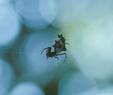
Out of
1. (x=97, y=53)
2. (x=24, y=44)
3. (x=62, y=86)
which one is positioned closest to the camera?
(x=24, y=44)

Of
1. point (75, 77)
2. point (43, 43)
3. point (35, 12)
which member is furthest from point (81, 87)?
point (35, 12)

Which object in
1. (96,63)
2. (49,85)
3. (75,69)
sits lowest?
(49,85)

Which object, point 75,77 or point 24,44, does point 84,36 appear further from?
point 24,44

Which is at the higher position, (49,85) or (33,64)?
(33,64)

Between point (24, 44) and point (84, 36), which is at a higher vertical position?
point (84, 36)

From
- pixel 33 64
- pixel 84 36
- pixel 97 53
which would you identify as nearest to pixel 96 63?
pixel 97 53

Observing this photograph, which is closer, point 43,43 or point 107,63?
point 43,43

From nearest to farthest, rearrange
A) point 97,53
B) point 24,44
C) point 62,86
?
point 24,44 → point 62,86 → point 97,53

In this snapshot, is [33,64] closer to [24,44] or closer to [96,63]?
[24,44]

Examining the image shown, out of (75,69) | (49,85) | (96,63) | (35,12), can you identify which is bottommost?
(49,85)
